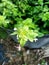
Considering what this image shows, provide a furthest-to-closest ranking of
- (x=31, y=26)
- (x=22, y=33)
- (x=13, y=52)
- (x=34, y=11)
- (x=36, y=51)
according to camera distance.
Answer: (x=13, y=52), (x=36, y=51), (x=34, y=11), (x=31, y=26), (x=22, y=33)

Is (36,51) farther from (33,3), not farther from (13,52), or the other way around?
(33,3)

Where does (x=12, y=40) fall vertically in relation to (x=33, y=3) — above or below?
below

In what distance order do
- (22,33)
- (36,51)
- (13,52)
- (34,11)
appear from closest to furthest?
1. (22,33)
2. (34,11)
3. (36,51)
4. (13,52)

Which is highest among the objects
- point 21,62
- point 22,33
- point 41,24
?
point 22,33

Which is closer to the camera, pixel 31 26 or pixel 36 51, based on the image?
pixel 31 26

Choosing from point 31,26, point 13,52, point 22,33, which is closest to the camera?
point 22,33

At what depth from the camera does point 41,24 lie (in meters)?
1.89

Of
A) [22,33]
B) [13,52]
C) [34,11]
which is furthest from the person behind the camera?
[13,52]

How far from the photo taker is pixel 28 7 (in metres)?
1.85

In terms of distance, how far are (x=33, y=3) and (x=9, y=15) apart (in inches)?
11.6

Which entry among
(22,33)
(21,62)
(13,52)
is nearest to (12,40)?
(13,52)

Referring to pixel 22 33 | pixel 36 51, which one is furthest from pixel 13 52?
pixel 22 33

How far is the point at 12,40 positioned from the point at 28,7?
48 centimetres

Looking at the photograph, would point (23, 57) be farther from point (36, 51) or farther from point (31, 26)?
point (31, 26)
